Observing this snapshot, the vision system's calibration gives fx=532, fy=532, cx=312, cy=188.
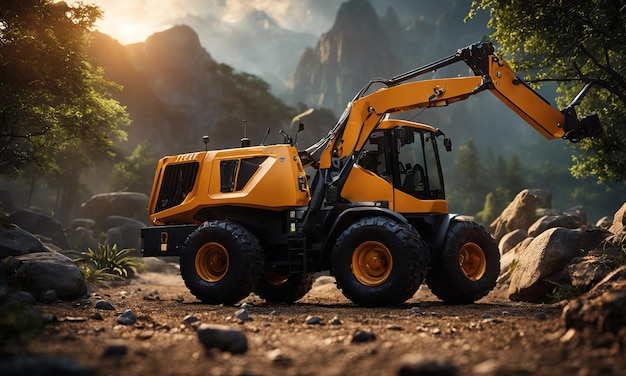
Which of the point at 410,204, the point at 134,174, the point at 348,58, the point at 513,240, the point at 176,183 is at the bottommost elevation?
the point at 513,240

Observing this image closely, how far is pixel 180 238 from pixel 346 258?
12.6 ft

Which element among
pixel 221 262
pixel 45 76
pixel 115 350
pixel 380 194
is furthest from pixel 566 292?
pixel 45 76

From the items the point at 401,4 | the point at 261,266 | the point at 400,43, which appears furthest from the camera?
the point at 401,4

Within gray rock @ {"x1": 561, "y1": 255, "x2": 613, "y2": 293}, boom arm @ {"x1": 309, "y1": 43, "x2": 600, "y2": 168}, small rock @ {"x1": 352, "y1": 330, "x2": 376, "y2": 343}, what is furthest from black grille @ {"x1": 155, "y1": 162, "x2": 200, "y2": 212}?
gray rock @ {"x1": 561, "y1": 255, "x2": 613, "y2": 293}

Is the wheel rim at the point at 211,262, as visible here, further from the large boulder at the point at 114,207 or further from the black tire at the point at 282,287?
the large boulder at the point at 114,207

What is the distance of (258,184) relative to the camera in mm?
9797

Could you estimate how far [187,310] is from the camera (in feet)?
28.0

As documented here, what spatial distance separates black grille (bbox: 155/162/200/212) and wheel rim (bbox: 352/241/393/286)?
157 inches

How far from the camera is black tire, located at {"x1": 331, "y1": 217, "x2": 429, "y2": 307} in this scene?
315 inches

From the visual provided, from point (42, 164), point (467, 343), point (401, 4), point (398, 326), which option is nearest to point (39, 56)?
point (42, 164)

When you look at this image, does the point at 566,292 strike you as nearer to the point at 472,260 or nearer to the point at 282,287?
the point at 472,260

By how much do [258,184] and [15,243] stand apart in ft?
19.2

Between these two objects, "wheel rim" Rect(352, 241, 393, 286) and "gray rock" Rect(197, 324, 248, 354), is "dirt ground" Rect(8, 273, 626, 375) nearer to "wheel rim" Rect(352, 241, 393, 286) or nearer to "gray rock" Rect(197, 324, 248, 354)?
"gray rock" Rect(197, 324, 248, 354)

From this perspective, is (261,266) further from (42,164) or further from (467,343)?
(42,164)
